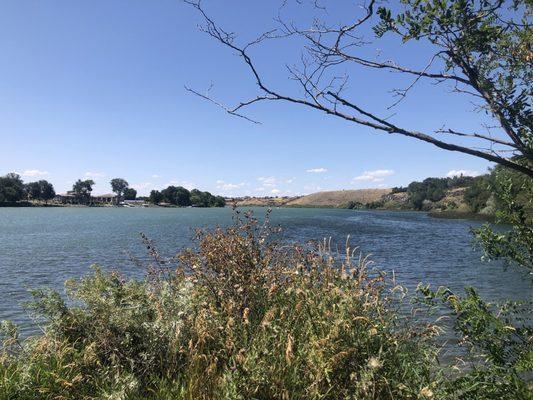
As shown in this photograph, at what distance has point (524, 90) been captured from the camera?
3.72 meters

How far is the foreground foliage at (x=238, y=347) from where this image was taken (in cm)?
405

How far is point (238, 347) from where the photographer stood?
4691mm

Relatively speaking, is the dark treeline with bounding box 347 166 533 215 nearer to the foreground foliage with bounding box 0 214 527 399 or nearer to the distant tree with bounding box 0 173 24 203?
the foreground foliage with bounding box 0 214 527 399

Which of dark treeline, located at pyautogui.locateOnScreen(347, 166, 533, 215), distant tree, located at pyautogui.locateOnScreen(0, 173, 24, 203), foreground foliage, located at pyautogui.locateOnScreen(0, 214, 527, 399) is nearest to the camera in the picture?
foreground foliage, located at pyautogui.locateOnScreen(0, 214, 527, 399)

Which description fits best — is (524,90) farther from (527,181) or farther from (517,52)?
(527,181)

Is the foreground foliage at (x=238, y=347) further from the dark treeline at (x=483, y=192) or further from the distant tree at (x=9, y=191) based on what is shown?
the distant tree at (x=9, y=191)

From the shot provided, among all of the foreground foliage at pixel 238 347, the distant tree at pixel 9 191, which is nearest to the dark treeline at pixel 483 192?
the foreground foliage at pixel 238 347

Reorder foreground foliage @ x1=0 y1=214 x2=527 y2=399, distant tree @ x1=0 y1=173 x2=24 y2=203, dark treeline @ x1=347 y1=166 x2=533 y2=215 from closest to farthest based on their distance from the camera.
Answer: foreground foliage @ x1=0 y1=214 x2=527 y2=399
dark treeline @ x1=347 y1=166 x2=533 y2=215
distant tree @ x1=0 y1=173 x2=24 y2=203

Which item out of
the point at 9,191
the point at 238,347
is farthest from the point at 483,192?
the point at 9,191

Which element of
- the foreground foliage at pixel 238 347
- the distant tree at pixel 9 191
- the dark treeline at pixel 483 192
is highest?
the distant tree at pixel 9 191

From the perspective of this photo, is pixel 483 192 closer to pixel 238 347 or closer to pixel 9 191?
pixel 238 347

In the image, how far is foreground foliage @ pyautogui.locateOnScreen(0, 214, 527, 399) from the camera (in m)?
4.05

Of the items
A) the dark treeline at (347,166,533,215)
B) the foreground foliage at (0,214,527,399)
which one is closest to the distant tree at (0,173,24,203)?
the dark treeline at (347,166,533,215)

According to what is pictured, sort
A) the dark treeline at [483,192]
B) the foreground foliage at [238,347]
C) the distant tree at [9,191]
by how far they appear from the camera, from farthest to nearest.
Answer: the distant tree at [9,191], the dark treeline at [483,192], the foreground foliage at [238,347]
